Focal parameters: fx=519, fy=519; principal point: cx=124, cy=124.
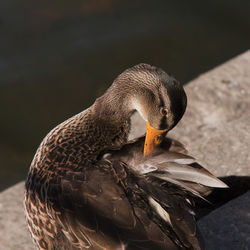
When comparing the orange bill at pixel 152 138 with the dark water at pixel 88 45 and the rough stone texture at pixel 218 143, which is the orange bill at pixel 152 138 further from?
the dark water at pixel 88 45

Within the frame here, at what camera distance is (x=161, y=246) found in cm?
238

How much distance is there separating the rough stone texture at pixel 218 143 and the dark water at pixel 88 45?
1.24 m

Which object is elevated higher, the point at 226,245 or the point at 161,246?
the point at 161,246

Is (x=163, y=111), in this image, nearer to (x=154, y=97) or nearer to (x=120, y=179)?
(x=154, y=97)

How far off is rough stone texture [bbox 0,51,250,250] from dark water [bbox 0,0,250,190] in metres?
1.24

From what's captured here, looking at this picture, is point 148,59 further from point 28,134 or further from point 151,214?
point 151,214

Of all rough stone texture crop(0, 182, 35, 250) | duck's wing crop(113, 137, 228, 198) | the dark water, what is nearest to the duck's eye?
duck's wing crop(113, 137, 228, 198)

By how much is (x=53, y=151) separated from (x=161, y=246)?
904mm

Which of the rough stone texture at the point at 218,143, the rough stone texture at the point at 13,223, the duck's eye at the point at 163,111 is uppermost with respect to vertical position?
the duck's eye at the point at 163,111

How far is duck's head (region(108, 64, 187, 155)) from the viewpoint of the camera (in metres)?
2.80

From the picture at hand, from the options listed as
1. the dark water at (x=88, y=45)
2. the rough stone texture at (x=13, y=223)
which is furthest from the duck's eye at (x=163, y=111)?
the dark water at (x=88, y=45)

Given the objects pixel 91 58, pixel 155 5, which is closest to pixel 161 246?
pixel 91 58

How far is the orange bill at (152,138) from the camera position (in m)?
2.92

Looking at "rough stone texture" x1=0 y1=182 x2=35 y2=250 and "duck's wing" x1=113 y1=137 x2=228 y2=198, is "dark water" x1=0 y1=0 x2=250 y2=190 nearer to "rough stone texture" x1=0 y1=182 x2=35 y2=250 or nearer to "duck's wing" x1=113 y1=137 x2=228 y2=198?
"rough stone texture" x1=0 y1=182 x2=35 y2=250
